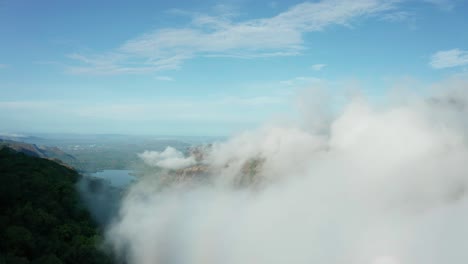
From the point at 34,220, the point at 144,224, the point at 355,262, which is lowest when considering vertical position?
the point at 355,262

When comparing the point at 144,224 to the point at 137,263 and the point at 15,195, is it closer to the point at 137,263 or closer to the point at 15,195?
the point at 137,263

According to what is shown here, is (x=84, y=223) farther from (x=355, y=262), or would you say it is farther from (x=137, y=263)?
(x=355, y=262)

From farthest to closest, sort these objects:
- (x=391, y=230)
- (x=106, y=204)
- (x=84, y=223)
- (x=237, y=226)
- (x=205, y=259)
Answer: (x=237, y=226) → (x=391, y=230) → (x=205, y=259) → (x=106, y=204) → (x=84, y=223)

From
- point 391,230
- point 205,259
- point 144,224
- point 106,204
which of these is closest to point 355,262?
point 391,230

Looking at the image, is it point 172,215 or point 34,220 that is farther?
point 172,215

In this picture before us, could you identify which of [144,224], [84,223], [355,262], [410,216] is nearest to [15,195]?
[84,223]

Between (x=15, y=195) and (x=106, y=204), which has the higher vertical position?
(x=15, y=195)

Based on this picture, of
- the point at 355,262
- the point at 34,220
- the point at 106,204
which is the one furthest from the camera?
the point at 355,262
